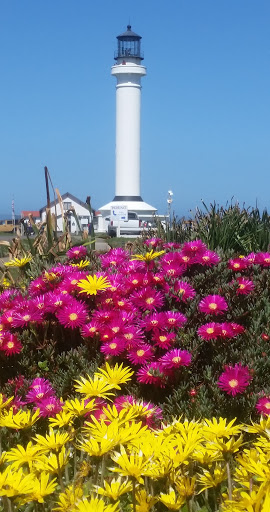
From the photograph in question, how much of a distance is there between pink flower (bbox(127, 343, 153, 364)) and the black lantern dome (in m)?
65.3

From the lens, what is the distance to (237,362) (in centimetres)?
418

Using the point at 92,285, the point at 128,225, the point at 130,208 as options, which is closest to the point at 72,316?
the point at 92,285

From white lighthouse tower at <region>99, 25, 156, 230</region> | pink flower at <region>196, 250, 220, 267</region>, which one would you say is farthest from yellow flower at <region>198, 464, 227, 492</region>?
white lighthouse tower at <region>99, 25, 156, 230</region>

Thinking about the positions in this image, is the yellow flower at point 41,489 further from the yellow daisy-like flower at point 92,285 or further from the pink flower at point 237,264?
the pink flower at point 237,264

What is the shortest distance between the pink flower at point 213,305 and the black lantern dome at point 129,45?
6501 cm

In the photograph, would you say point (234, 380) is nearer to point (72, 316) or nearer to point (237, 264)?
point (72, 316)

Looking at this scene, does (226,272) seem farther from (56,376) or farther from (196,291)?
(56,376)

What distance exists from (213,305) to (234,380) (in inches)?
26.6

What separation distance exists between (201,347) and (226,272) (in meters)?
0.67

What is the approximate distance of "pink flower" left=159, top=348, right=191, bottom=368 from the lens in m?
3.94

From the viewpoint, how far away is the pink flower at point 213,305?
4.33 metres

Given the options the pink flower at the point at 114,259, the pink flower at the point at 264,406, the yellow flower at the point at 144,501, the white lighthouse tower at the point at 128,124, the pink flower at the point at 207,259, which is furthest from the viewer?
the white lighthouse tower at the point at 128,124

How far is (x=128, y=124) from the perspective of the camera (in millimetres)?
62531

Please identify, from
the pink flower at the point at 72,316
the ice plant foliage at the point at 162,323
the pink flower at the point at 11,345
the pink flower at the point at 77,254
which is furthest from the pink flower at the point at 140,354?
the pink flower at the point at 77,254
